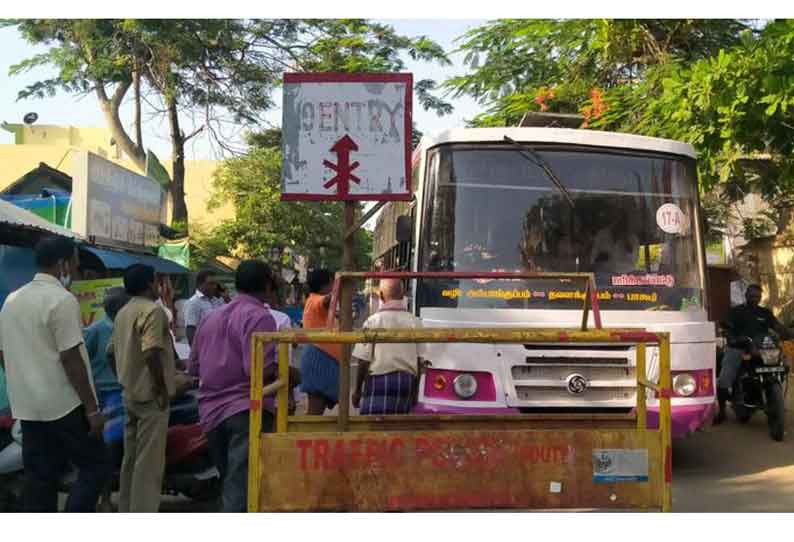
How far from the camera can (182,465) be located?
5.64m

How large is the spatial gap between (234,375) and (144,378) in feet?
2.40

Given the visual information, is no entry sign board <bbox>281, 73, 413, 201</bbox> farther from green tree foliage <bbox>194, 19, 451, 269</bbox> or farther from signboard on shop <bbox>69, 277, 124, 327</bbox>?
green tree foliage <bbox>194, 19, 451, 269</bbox>

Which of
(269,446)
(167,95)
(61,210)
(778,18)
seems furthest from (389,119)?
(167,95)

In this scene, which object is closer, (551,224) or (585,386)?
(585,386)

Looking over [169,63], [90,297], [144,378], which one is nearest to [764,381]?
[144,378]

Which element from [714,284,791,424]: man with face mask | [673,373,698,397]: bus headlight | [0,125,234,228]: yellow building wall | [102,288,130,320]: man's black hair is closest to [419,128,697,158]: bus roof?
[673,373,698,397]: bus headlight

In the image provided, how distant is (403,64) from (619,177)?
11.4 m

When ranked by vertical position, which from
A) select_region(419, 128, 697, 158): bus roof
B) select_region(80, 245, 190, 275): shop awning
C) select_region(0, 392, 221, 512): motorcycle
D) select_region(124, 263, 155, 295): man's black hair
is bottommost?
select_region(0, 392, 221, 512): motorcycle

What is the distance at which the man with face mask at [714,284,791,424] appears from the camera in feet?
27.8

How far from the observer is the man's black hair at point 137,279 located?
5.07 metres

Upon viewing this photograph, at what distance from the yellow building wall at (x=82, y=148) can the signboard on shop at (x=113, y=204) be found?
1820 centimetres

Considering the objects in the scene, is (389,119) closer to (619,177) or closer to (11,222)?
(619,177)

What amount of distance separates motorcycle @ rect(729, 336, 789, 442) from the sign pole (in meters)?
4.95

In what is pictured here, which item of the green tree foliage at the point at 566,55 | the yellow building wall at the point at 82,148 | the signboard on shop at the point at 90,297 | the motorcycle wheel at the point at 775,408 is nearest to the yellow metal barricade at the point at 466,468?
the motorcycle wheel at the point at 775,408
